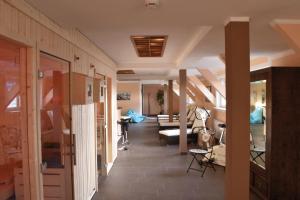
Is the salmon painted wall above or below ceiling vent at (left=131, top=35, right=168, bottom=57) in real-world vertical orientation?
below

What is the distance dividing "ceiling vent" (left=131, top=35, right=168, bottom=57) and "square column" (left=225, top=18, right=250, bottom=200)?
4.29ft

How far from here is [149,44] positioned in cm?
417

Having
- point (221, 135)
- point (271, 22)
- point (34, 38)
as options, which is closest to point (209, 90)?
point (221, 135)

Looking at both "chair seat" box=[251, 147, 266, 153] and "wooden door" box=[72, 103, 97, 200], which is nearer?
"wooden door" box=[72, 103, 97, 200]

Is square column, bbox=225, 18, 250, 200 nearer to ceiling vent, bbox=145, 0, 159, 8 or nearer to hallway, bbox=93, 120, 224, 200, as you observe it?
ceiling vent, bbox=145, 0, 159, 8

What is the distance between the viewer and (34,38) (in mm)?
2023

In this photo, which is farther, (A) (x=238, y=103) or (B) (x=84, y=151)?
(B) (x=84, y=151)

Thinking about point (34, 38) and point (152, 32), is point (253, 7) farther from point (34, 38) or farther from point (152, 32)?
point (34, 38)

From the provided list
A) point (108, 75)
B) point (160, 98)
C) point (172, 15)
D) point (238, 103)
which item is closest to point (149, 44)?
point (108, 75)

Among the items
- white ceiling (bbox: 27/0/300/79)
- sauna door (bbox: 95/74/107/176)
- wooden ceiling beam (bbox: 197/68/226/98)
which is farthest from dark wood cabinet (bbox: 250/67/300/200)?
wooden ceiling beam (bbox: 197/68/226/98)

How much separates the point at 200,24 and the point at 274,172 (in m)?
2.25

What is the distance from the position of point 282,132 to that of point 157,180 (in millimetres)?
2213

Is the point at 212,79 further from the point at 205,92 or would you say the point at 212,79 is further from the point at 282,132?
the point at 282,132

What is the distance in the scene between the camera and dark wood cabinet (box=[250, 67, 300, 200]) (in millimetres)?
3322
